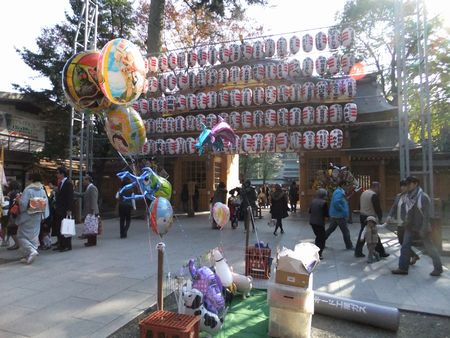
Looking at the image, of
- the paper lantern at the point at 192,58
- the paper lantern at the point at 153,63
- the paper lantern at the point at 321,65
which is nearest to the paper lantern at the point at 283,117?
the paper lantern at the point at 321,65

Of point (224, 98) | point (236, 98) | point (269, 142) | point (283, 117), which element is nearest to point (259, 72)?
point (236, 98)

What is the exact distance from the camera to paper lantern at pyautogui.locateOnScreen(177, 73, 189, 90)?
1440cm

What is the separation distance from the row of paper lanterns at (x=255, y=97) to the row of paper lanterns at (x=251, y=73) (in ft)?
1.26

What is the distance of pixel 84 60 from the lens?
5020mm

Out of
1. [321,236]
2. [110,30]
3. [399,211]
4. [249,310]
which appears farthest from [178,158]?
[249,310]

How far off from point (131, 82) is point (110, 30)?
15.8 meters

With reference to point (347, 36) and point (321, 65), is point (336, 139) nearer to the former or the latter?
point (321, 65)

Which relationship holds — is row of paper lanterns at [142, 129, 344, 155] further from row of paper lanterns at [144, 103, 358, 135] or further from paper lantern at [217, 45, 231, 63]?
paper lantern at [217, 45, 231, 63]

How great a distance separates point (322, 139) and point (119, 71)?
9.33 meters

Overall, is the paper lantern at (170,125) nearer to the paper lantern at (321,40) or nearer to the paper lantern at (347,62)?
the paper lantern at (321,40)

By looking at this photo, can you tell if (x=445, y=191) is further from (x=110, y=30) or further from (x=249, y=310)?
(x=110, y=30)

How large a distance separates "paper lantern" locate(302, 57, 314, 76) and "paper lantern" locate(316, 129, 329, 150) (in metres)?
2.16

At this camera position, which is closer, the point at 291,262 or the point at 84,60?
the point at 291,262

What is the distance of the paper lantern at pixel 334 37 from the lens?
1204 cm
